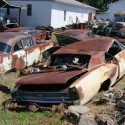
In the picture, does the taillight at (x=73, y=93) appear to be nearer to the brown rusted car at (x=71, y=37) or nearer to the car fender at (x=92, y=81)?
the car fender at (x=92, y=81)

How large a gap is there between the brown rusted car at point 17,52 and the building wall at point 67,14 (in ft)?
71.3

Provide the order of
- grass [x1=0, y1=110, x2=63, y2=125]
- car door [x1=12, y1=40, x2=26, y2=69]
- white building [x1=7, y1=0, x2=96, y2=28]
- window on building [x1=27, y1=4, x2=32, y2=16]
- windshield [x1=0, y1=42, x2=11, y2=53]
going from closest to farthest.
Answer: grass [x1=0, y1=110, x2=63, y2=125]
windshield [x1=0, y1=42, x2=11, y2=53]
car door [x1=12, y1=40, x2=26, y2=69]
white building [x1=7, y1=0, x2=96, y2=28]
window on building [x1=27, y1=4, x2=32, y2=16]

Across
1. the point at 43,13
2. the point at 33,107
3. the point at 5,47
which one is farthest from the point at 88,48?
the point at 43,13

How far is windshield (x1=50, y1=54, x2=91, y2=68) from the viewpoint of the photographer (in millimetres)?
9570

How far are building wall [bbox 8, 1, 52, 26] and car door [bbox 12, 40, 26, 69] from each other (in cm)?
2244

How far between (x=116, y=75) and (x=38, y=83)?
2.85 metres

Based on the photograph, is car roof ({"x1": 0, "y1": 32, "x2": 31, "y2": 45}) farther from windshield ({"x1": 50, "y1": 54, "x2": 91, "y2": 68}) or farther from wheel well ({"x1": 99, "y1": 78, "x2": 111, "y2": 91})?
wheel well ({"x1": 99, "y1": 78, "x2": 111, "y2": 91})

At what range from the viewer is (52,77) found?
27.3 feet

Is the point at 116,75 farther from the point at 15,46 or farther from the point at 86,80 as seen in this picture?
the point at 15,46

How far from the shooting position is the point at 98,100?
8.50 metres

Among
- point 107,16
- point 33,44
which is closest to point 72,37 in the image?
point 33,44

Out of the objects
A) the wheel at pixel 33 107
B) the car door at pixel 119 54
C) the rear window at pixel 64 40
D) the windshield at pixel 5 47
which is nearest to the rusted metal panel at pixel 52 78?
the wheel at pixel 33 107

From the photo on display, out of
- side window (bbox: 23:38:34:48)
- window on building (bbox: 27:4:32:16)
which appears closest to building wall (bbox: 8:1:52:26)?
window on building (bbox: 27:4:32:16)

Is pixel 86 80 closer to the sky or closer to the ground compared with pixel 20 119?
closer to the sky
